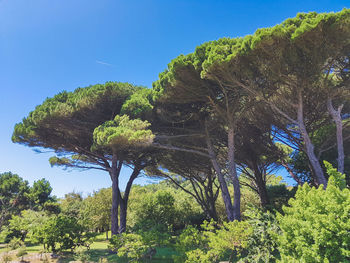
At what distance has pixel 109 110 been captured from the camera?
36.3 feet

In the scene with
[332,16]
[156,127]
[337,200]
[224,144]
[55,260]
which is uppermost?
[332,16]

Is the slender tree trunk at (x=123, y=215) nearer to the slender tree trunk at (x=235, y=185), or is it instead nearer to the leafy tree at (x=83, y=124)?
the leafy tree at (x=83, y=124)

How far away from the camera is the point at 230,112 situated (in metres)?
9.66

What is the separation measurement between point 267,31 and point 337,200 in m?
4.91

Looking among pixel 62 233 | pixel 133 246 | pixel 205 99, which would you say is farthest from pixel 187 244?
pixel 62 233

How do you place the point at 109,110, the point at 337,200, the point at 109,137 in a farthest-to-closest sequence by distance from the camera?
the point at 109,110 < the point at 109,137 < the point at 337,200

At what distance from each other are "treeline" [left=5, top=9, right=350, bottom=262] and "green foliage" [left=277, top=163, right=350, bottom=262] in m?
4.01

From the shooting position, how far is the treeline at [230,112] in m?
6.53

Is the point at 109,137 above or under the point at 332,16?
under

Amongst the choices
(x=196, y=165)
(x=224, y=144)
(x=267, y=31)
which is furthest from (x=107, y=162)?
(x=267, y=31)

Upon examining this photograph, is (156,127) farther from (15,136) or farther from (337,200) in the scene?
(337,200)

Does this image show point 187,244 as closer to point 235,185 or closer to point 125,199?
point 235,185

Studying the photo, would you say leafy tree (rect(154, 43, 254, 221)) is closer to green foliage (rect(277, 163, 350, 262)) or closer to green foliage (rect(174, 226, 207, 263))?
green foliage (rect(174, 226, 207, 263))

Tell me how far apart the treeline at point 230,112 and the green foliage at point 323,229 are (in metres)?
4.01
